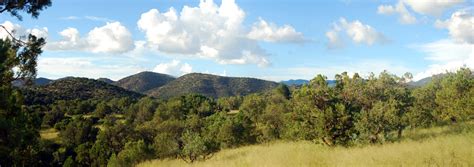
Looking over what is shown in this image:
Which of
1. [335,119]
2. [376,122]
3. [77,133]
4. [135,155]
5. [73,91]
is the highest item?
[73,91]

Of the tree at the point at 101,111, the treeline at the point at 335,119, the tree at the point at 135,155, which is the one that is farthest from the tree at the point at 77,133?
the tree at the point at 135,155

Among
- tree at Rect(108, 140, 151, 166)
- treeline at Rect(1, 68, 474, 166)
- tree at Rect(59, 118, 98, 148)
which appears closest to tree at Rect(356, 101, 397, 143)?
treeline at Rect(1, 68, 474, 166)

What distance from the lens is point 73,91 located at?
159 m

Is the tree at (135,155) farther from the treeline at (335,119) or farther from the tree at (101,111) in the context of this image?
the tree at (101,111)

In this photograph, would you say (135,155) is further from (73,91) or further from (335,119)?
(73,91)

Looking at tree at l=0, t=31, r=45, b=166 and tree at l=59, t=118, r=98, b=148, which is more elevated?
tree at l=0, t=31, r=45, b=166

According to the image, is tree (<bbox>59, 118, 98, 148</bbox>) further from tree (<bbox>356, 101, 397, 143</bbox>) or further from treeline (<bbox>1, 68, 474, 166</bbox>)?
tree (<bbox>356, 101, 397, 143</bbox>)

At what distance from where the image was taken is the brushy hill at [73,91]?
4978 inches

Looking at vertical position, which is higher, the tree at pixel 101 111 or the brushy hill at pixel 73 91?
the brushy hill at pixel 73 91

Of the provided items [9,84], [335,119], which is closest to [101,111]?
[335,119]

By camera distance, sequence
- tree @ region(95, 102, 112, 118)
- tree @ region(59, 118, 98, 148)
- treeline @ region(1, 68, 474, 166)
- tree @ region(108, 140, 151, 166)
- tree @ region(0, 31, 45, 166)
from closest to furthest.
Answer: tree @ region(0, 31, 45, 166)
treeline @ region(1, 68, 474, 166)
tree @ region(108, 140, 151, 166)
tree @ region(59, 118, 98, 148)
tree @ region(95, 102, 112, 118)

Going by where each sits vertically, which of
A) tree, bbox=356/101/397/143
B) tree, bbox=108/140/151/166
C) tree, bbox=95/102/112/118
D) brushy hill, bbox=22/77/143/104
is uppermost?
brushy hill, bbox=22/77/143/104

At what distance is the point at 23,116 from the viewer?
14602 millimetres

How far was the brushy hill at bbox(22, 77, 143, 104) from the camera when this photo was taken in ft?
415
